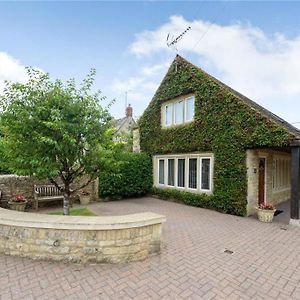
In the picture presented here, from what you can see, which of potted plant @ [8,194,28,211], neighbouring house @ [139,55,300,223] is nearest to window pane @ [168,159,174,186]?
neighbouring house @ [139,55,300,223]

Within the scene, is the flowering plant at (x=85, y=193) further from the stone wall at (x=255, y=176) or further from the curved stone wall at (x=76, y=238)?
the stone wall at (x=255, y=176)

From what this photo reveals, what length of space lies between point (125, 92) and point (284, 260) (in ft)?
85.0

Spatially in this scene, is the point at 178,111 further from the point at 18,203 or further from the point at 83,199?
the point at 18,203

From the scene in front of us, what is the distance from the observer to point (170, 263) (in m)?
4.68

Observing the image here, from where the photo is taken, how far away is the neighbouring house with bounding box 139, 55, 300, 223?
28.8 feet

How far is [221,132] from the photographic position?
9914 mm

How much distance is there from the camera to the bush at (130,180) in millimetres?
11977

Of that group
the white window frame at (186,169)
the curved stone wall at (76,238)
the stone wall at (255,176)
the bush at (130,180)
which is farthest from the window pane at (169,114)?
the curved stone wall at (76,238)

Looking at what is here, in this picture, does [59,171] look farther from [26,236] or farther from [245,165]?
→ [245,165]

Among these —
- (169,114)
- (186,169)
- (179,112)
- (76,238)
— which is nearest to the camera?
(76,238)

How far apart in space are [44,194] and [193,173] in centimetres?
723

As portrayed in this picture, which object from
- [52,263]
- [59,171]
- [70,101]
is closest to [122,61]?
[70,101]

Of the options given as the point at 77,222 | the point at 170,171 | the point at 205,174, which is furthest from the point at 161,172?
the point at 77,222

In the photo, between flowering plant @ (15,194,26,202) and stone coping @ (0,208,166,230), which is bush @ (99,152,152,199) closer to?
flowering plant @ (15,194,26,202)
